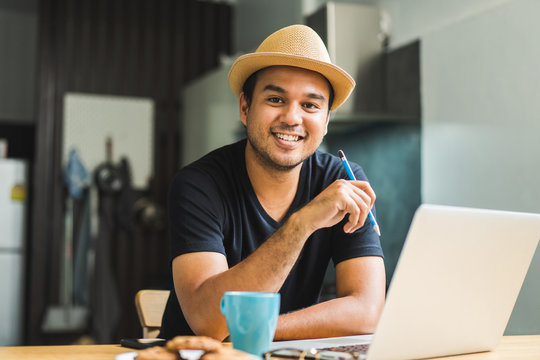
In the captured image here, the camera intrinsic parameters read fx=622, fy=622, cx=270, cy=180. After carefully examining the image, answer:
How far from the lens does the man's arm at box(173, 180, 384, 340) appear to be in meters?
1.25

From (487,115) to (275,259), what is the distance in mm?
1377

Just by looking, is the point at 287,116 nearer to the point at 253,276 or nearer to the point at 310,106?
the point at 310,106

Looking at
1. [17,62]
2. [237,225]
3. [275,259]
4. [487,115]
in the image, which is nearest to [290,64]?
[237,225]

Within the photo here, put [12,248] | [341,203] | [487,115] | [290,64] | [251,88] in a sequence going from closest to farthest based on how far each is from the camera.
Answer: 1. [341,203]
2. [290,64]
3. [251,88]
4. [487,115]
5. [12,248]

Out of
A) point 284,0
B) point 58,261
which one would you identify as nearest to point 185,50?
point 284,0

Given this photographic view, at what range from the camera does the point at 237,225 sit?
1.57m

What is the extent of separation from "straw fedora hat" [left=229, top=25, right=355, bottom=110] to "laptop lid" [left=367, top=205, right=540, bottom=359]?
2.28 feet

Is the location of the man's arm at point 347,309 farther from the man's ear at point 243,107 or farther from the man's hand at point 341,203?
the man's ear at point 243,107

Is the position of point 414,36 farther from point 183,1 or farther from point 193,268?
point 183,1

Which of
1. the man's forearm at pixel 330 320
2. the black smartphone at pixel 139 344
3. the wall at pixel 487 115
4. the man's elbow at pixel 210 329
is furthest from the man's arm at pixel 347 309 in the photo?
the wall at pixel 487 115

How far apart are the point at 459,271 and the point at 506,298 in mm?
190

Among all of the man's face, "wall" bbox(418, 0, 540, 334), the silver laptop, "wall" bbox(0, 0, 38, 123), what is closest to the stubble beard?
the man's face

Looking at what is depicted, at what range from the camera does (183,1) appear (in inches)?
193

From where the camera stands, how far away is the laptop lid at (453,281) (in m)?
0.91
